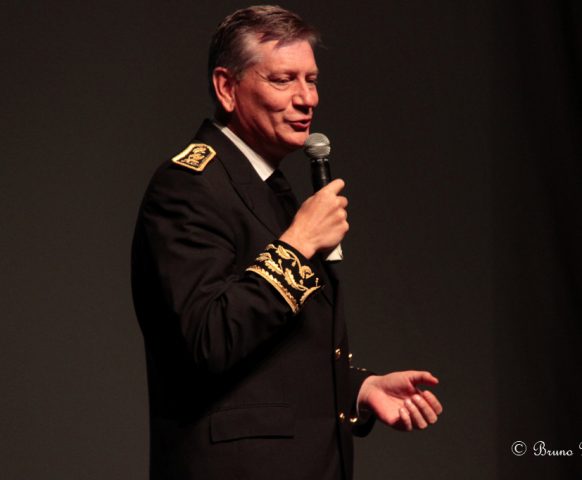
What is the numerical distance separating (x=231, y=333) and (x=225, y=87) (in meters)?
0.52

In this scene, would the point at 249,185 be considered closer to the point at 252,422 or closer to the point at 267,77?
the point at 267,77

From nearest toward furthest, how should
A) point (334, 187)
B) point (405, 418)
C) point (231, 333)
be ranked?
point (231, 333) → point (334, 187) → point (405, 418)

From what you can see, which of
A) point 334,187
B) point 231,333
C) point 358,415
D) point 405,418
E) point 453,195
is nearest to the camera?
point 231,333

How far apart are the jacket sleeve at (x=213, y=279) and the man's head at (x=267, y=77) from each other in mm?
213

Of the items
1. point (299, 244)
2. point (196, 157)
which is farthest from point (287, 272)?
point (196, 157)

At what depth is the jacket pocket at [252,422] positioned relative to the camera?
153cm

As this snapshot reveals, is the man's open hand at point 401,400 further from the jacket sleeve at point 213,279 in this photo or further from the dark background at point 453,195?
the dark background at point 453,195

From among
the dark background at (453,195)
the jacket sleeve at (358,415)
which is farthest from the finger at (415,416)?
the dark background at (453,195)

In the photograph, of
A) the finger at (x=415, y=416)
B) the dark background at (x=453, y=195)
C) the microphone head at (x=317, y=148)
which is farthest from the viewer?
the dark background at (x=453, y=195)

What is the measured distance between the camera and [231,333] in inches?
57.6

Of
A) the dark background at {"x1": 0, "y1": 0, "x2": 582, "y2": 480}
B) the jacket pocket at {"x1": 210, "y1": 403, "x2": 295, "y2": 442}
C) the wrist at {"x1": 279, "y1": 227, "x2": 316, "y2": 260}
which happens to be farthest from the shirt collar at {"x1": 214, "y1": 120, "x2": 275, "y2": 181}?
the dark background at {"x1": 0, "y1": 0, "x2": 582, "y2": 480}

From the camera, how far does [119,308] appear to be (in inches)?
116

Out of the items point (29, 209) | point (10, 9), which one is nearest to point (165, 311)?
point (29, 209)

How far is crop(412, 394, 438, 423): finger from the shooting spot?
1797mm
